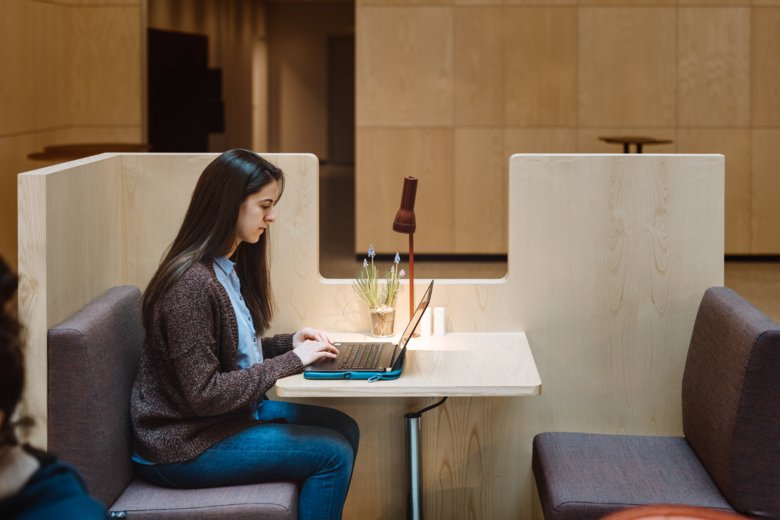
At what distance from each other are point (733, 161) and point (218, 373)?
6.96 m

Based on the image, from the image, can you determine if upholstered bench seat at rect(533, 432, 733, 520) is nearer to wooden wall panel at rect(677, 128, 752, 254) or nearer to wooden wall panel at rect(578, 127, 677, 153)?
wooden wall panel at rect(578, 127, 677, 153)

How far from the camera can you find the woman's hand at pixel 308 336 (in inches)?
117

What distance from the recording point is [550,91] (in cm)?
857

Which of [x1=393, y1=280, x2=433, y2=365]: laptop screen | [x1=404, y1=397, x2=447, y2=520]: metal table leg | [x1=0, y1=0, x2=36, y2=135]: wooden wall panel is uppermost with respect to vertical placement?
[x1=0, y1=0, x2=36, y2=135]: wooden wall panel

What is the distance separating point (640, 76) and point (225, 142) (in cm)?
569

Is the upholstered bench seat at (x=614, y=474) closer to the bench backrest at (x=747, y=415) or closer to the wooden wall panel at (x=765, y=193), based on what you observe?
the bench backrest at (x=747, y=415)

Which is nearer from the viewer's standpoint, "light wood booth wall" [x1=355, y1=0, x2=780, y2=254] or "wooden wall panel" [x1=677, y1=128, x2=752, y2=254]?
"light wood booth wall" [x1=355, y1=0, x2=780, y2=254]

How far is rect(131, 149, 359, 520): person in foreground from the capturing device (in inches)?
101

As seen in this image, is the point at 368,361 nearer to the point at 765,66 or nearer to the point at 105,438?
the point at 105,438

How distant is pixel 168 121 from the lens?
31.0ft

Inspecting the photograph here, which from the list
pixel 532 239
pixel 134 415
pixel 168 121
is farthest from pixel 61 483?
pixel 168 121

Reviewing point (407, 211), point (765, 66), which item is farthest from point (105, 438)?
point (765, 66)

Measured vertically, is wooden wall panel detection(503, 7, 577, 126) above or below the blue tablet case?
above

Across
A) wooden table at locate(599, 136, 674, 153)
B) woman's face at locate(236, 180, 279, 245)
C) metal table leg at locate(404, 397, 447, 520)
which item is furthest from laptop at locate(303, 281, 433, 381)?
wooden table at locate(599, 136, 674, 153)
